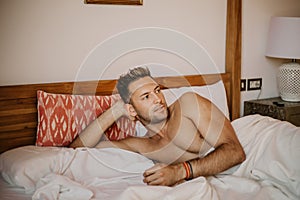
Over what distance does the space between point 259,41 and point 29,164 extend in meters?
2.00

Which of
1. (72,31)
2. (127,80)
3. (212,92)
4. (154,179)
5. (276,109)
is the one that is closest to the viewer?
(154,179)

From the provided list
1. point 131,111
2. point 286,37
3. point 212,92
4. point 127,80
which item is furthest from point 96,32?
point 286,37

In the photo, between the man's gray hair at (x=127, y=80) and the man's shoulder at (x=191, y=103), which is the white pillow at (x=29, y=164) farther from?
the man's shoulder at (x=191, y=103)

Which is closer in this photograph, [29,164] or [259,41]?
[29,164]

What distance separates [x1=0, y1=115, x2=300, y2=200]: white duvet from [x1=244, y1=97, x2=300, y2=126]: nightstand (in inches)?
30.4

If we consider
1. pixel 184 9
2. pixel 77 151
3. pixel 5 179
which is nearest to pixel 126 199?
pixel 77 151

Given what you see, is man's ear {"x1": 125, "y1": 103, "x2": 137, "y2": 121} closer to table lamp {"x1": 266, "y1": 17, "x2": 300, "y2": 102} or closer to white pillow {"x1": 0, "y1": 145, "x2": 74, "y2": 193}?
white pillow {"x1": 0, "y1": 145, "x2": 74, "y2": 193}

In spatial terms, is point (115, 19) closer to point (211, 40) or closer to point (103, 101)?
point (103, 101)

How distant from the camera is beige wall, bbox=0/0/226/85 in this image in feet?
7.38

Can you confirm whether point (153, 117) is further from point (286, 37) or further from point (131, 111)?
point (286, 37)

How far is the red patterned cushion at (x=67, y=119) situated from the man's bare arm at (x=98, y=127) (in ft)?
0.12

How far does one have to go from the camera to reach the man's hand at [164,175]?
1815mm

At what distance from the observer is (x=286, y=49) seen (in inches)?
115

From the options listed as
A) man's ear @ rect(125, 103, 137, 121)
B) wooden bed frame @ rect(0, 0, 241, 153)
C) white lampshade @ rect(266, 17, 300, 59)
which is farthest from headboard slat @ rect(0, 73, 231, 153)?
white lampshade @ rect(266, 17, 300, 59)
